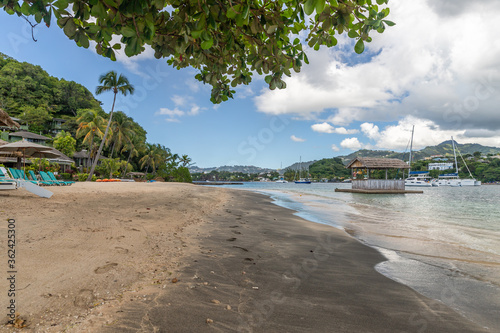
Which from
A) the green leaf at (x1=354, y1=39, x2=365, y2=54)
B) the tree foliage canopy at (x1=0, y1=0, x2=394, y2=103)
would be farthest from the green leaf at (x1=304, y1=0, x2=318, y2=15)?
the green leaf at (x1=354, y1=39, x2=365, y2=54)

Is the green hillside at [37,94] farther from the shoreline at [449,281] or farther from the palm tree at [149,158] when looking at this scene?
the shoreline at [449,281]

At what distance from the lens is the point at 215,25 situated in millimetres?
2061

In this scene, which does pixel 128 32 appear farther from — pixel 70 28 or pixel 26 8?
pixel 26 8

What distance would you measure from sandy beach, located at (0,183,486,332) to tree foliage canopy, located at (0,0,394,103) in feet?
7.40

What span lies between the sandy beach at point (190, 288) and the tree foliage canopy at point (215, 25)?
226 cm

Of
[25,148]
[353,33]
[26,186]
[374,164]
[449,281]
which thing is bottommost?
[449,281]

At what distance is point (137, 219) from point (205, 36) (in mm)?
5206

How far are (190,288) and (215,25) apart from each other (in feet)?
8.81

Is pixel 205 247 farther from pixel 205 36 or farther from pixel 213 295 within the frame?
pixel 205 36

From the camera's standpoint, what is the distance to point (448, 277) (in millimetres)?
3916

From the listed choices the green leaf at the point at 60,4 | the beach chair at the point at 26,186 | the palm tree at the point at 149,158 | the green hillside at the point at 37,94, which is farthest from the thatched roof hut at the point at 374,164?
the green hillside at the point at 37,94

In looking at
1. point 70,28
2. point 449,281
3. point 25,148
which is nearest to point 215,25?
point 70,28

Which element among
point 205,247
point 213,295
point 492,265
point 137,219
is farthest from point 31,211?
point 492,265

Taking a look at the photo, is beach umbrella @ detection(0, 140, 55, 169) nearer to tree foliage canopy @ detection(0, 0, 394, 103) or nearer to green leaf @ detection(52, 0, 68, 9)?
tree foliage canopy @ detection(0, 0, 394, 103)
